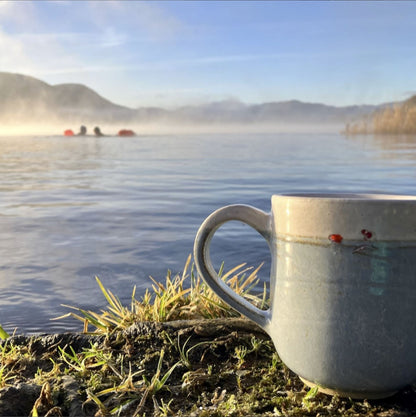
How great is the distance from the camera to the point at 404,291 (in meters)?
1.61

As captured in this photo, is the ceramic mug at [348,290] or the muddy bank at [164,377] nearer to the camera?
the ceramic mug at [348,290]

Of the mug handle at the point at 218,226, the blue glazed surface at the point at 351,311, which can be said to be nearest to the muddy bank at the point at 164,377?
the blue glazed surface at the point at 351,311

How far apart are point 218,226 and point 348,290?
489 millimetres

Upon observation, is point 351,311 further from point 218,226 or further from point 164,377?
point 164,377

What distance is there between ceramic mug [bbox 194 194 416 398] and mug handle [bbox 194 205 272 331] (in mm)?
83

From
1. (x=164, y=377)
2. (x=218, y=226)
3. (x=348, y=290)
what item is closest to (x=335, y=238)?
(x=348, y=290)

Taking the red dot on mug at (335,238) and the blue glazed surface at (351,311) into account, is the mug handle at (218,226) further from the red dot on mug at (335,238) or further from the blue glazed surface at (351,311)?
the red dot on mug at (335,238)

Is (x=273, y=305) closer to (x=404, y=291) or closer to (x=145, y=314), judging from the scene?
(x=404, y=291)

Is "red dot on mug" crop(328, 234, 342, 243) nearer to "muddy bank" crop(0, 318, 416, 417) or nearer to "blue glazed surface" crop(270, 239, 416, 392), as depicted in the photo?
"blue glazed surface" crop(270, 239, 416, 392)

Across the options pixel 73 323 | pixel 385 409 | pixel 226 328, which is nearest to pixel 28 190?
pixel 73 323

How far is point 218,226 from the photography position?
1851 millimetres

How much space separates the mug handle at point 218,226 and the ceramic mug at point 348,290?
3.3 inches

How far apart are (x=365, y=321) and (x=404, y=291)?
0.15 metres

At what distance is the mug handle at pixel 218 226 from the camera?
183cm
